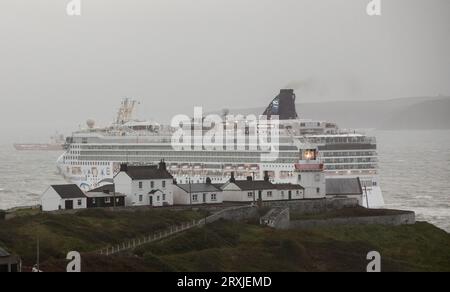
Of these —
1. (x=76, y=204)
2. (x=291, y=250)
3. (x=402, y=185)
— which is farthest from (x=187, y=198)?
(x=402, y=185)

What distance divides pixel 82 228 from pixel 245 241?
8074mm

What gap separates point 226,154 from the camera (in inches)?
3716

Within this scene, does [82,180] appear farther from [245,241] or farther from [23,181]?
[245,241]

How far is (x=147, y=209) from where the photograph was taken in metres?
59.8

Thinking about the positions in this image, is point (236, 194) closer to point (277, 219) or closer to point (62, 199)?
point (277, 219)

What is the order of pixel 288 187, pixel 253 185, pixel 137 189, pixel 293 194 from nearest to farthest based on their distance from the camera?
pixel 137 189
pixel 253 185
pixel 293 194
pixel 288 187

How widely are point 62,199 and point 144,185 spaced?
531 centimetres

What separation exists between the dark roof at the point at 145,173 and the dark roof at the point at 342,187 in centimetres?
1472

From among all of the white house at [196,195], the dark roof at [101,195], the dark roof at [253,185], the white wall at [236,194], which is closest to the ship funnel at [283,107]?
the dark roof at [253,185]

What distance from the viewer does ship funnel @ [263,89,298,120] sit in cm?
10644

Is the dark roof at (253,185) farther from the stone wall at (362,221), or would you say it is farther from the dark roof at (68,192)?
the dark roof at (68,192)

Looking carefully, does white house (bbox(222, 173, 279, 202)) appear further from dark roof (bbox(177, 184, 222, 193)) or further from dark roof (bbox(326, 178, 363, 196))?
dark roof (bbox(326, 178, 363, 196))

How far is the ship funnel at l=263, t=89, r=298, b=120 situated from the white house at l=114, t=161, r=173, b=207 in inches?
1689
